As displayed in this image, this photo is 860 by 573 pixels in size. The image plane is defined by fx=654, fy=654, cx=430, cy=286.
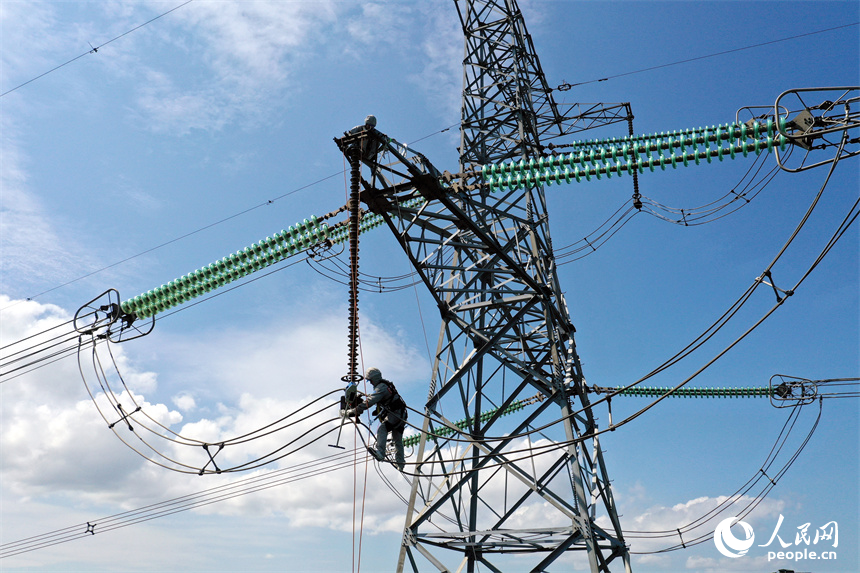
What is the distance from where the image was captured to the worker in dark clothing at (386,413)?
9305mm

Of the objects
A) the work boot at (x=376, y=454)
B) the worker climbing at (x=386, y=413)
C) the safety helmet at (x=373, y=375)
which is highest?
the safety helmet at (x=373, y=375)

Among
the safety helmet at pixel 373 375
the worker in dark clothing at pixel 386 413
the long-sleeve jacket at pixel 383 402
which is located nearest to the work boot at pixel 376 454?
the worker in dark clothing at pixel 386 413

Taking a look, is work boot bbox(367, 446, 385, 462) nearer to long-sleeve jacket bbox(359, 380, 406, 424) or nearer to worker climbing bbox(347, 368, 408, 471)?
worker climbing bbox(347, 368, 408, 471)

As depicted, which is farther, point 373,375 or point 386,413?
point 386,413

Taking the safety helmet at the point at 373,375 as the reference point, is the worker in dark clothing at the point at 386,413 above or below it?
below

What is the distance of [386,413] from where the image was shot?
9.58 m

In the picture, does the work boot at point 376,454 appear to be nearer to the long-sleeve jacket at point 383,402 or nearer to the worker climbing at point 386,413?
the worker climbing at point 386,413

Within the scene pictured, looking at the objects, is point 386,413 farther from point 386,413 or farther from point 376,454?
point 376,454

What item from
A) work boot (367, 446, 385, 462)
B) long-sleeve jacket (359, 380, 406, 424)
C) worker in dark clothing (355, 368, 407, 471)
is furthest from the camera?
work boot (367, 446, 385, 462)

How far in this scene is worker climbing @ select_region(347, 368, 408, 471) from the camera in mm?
9305

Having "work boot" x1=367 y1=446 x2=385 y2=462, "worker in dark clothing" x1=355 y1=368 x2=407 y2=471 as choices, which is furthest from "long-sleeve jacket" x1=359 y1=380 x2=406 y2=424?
"work boot" x1=367 y1=446 x2=385 y2=462

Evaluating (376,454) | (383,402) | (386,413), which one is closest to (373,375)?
(383,402)

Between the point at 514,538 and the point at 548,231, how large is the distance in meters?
6.57

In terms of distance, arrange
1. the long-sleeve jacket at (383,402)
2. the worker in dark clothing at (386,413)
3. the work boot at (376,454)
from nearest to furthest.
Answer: the long-sleeve jacket at (383,402), the worker in dark clothing at (386,413), the work boot at (376,454)
